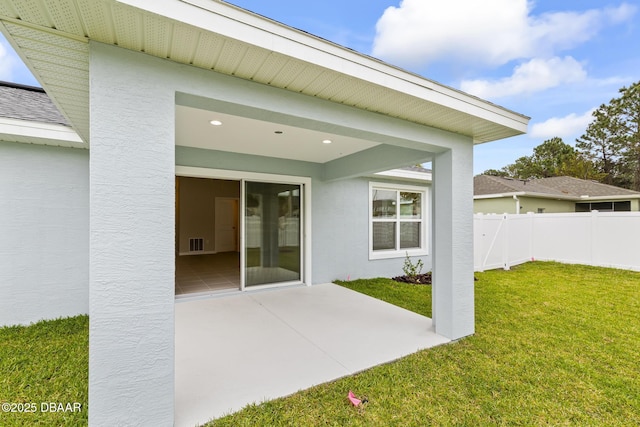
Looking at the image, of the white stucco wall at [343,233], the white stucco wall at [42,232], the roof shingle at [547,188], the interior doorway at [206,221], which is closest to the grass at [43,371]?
the white stucco wall at [42,232]

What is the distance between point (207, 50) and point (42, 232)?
431cm

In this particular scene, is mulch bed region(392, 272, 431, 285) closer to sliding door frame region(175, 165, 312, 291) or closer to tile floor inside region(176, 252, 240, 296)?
sliding door frame region(175, 165, 312, 291)

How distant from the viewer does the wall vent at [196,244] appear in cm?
1150

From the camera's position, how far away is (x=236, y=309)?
4812 millimetres

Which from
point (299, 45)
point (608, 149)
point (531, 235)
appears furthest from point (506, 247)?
point (608, 149)

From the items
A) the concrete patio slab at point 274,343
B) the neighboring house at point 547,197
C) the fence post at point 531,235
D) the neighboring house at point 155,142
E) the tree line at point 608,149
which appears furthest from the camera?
the tree line at point 608,149

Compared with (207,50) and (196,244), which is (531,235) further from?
(196,244)

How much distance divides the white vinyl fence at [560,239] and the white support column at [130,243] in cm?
867

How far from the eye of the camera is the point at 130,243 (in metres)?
1.92

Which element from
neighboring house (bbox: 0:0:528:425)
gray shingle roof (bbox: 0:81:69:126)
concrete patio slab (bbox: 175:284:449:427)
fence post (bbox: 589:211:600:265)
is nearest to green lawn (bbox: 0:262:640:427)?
concrete patio slab (bbox: 175:284:449:427)

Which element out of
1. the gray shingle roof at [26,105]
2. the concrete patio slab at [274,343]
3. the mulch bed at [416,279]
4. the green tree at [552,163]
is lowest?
the mulch bed at [416,279]

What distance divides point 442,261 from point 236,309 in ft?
11.5

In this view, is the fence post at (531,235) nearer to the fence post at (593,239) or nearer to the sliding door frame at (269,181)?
the fence post at (593,239)

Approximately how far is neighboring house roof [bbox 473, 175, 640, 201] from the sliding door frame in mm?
11239
